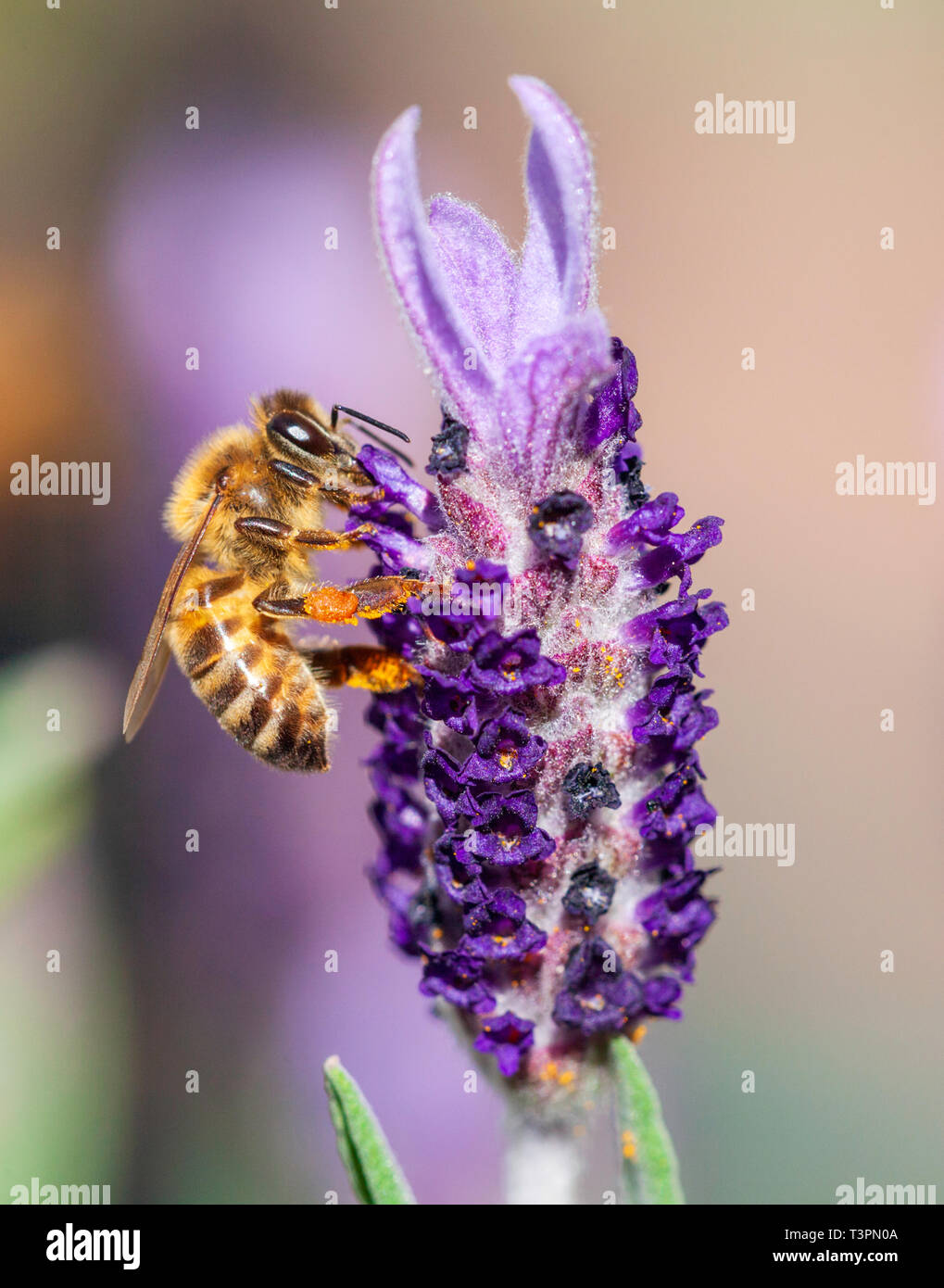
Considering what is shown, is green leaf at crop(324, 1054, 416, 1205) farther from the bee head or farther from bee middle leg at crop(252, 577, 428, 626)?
the bee head

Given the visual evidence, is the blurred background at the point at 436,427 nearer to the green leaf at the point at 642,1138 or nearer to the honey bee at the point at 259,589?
the honey bee at the point at 259,589

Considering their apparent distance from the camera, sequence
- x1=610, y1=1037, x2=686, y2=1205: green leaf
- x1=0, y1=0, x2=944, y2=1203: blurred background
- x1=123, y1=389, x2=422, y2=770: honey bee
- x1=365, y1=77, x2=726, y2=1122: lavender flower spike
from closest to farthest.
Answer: x1=365, y1=77, x2=726, y2=1122: lavender flower spike < x1=610, y1=1037, x2=686, y2=1205: green leaf < x1=123, y1=389, x2=422, y2=770: honey bee < x1=0, y1=0, x2=944, y2=1203: blurred background

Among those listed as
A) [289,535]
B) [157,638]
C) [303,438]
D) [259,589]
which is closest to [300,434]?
[303,438]

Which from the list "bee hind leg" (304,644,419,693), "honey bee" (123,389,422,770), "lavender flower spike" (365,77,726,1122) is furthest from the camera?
"honey bee" (123,389,422,770)

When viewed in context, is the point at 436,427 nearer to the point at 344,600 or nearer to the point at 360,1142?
the point at 344,600

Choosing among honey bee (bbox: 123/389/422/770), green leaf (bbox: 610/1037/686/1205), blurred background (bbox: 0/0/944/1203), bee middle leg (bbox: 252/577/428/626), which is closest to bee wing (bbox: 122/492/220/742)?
honey bee (bbox: 123/389/422/770)

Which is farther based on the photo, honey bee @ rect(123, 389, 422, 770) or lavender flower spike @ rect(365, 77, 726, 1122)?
honey bee @ rect(123, 389, 422, 770)

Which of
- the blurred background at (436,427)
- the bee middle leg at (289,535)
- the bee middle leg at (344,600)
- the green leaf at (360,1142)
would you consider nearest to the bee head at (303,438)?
the bee middle leg at (289,535)
